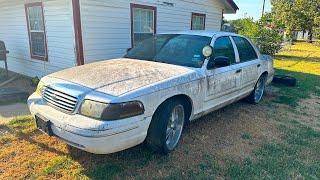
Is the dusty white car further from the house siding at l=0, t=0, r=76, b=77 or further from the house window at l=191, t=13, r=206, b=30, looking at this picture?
the house window at l=191, t=13, r=206, b=30

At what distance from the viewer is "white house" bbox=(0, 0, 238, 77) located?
7.31 m

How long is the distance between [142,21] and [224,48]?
435 cm

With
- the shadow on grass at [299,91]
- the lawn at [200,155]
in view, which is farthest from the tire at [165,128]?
the shadow on grass at [299,91]

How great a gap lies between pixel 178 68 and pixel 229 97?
1449 millimetres

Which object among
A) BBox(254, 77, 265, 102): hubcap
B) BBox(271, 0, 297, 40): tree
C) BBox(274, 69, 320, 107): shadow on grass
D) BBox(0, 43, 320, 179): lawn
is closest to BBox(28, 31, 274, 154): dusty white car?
BBox(0, 43, 320, 179): lawn

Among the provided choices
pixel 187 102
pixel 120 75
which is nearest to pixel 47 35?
pixel 120 75

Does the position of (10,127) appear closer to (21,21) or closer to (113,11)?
(113,11)

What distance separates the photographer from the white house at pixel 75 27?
288 inches

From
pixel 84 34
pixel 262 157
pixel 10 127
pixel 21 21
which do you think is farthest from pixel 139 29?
pixel 262 157

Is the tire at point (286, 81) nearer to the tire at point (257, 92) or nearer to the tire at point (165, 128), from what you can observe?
the tire at point (257, 92)

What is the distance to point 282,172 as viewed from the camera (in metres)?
3.69

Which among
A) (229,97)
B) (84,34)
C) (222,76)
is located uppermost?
(84,34)

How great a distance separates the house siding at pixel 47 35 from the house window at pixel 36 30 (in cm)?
23

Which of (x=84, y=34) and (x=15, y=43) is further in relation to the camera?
(x=15, y=43)
